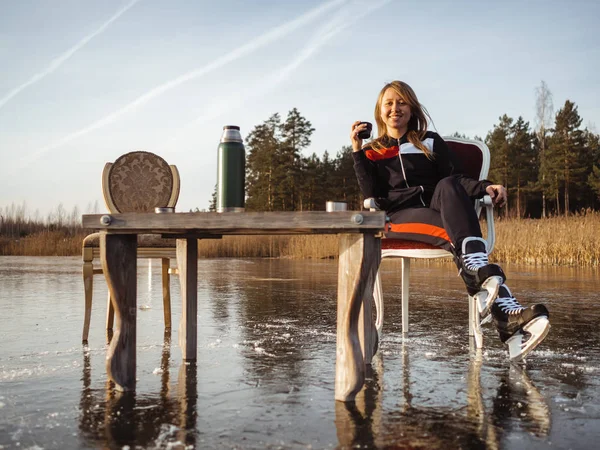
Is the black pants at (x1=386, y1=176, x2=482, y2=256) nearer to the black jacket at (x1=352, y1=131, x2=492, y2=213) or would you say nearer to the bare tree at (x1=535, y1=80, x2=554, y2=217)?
the black jacket at (x1=352, y1=131, x2=492, y2=213)

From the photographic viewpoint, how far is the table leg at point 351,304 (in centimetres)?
192

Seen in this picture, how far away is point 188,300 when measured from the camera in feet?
8.82

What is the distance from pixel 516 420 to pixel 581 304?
3.59m

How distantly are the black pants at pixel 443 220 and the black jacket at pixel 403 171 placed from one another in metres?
0.09

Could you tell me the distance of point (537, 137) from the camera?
42625 millimetres

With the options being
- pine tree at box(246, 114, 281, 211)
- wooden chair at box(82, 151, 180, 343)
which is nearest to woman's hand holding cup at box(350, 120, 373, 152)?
wooden chair at box(82, 151, 180, 343)

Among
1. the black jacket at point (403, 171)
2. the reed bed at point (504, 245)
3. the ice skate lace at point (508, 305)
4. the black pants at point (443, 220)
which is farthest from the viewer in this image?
the reed bed at point (504, 245)

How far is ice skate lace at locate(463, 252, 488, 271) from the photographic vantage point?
2324 millimetres

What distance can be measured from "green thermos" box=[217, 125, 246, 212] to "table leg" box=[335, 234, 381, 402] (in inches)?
15.6

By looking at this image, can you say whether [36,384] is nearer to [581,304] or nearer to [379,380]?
[379,380]

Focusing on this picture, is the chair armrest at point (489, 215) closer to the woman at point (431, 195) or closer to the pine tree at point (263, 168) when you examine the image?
the woman at point (431, 195)

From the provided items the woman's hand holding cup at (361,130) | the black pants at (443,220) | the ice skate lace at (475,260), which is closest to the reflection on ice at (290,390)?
the ice skate lace at (475,260)

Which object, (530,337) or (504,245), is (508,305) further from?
(504,245)

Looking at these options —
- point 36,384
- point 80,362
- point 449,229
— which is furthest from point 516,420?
point 80,362
